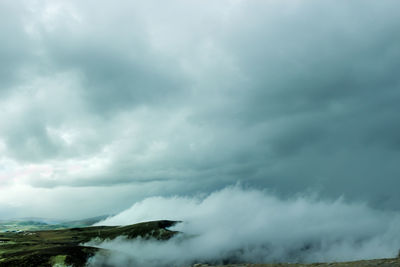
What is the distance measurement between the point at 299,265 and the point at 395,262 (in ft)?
23.5

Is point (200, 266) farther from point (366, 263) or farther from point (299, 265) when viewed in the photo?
point (366, 263)

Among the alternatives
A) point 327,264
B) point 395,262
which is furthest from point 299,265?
point 395,262

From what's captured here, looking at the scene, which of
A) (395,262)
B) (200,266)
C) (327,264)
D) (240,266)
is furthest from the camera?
(200,266)

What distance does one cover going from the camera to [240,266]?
2612 centimetres

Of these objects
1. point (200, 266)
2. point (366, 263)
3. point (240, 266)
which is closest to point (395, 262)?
point (366, 263)

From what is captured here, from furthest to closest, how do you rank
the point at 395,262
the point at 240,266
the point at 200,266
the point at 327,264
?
the point at 200,266, the point at 240,266, the point at 327,264, the point at 395,262

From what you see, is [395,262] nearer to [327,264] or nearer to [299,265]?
[327,264]

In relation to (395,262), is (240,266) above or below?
below

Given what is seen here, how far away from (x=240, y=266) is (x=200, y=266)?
455cm

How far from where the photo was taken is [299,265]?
24.7m

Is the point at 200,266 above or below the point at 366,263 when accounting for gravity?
below

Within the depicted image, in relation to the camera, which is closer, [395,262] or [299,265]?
[395,262]

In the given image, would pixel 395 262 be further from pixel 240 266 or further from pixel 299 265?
pixel 240 266

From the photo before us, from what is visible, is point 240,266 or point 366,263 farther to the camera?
point 240,266
